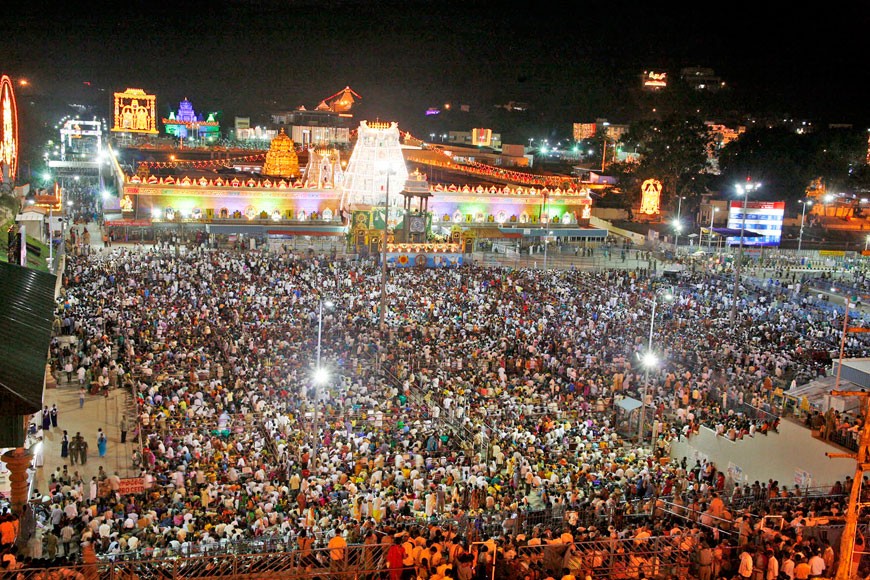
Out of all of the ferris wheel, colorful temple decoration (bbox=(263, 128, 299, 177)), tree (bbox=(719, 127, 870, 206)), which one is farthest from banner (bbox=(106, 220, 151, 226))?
tree (bbox=(719, 127, 870, 206))

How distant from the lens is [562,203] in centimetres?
5862

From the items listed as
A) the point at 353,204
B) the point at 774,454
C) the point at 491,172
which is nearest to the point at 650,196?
the point at 491,172

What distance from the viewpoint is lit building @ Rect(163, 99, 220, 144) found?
120312mm

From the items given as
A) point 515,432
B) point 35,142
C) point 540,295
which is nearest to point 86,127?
point 35,142

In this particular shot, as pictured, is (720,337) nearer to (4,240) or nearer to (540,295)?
(540,295)

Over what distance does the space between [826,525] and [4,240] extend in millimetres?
19817

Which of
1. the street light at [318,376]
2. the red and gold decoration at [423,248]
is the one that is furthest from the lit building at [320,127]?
the street light at [318,376]

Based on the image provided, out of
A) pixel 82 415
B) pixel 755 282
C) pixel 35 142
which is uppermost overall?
pixel 35 142

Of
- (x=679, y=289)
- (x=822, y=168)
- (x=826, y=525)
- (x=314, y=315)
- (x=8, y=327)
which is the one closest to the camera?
(x=8, y=327)

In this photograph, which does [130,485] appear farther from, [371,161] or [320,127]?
[320,127]

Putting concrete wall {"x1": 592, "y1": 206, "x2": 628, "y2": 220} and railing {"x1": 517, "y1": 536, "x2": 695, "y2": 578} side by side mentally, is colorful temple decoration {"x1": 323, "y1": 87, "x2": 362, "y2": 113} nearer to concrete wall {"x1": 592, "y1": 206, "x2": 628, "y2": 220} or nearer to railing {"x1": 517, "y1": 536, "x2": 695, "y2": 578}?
concrete wall {"x1": 592, "y1": 206, "x2": 628, "y2": 220}

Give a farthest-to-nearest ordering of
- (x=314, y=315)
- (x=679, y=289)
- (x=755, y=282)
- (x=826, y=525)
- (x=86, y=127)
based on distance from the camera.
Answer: (x=86, y=127), (x=755, y=282), (x=679, y=289), (x=314, y=315), (x=826, y=525)

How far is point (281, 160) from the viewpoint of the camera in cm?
6612

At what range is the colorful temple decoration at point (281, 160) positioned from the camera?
217 ft
